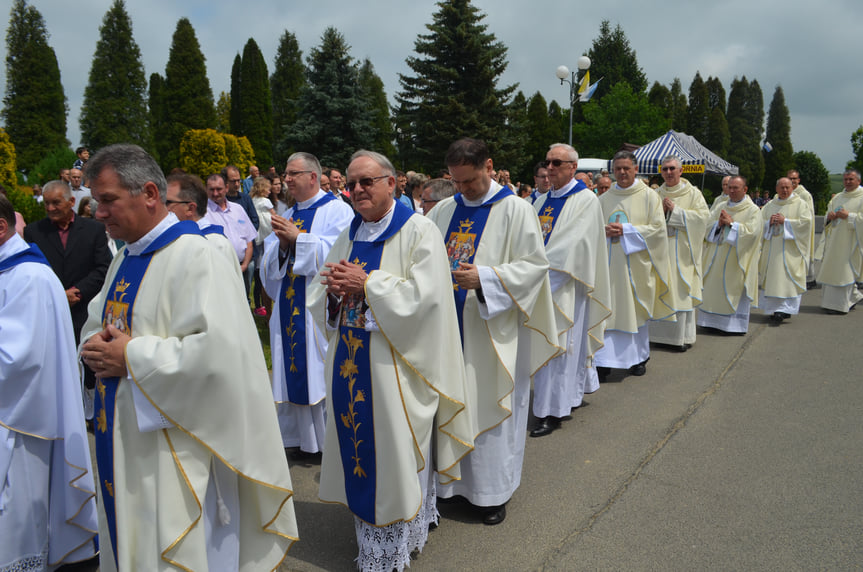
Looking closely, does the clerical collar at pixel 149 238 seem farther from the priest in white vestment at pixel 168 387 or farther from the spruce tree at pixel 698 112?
the spruce tree at pixel 698 112

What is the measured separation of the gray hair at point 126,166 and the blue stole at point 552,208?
11.4ft

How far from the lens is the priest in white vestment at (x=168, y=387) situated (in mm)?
2203

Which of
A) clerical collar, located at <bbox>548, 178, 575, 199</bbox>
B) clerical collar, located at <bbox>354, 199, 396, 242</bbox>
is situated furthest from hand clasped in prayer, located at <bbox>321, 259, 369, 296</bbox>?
clerical collar, located at <bbox>548, 178, 575, 199</bbox>

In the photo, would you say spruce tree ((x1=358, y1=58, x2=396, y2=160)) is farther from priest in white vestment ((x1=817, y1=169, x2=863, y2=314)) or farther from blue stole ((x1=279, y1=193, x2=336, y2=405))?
blue stole ((x1=279, y1=193, x2=336, y2=405))

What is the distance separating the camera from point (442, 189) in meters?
4.99

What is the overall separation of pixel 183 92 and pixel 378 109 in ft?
35.4

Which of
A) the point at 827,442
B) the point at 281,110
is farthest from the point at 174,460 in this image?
the point at 281,110

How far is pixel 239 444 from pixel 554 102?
5408 centimetres

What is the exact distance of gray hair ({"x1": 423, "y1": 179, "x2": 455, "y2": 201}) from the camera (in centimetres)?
488

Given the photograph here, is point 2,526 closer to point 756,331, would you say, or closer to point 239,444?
point 239,444

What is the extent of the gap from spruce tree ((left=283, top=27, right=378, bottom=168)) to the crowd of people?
79.1 ft

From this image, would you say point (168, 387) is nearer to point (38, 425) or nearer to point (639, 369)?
point (38, 425)

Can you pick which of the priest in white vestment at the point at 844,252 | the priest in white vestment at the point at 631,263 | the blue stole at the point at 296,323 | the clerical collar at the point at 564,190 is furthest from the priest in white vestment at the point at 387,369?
the priest in white vestment at the point at 844,252

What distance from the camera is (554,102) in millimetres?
52562
